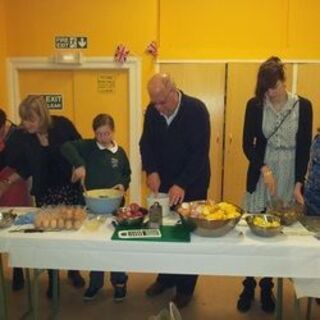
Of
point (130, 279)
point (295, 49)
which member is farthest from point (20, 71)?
point (295, 49)

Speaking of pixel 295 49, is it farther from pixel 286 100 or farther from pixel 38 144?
pixel 38 144

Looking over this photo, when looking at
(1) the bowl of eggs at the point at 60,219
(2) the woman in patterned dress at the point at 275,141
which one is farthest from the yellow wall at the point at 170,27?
(1) the bowl of eggs at the point at 60,219

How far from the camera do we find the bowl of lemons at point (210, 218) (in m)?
1.87

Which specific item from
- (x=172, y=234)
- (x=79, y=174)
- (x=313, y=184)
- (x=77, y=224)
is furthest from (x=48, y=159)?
(x=313, y=184)

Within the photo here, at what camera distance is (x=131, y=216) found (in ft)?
6.79

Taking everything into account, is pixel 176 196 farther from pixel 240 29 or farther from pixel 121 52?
pixel 240 29

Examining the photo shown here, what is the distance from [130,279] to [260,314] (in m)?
0.93

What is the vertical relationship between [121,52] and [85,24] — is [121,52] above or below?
below

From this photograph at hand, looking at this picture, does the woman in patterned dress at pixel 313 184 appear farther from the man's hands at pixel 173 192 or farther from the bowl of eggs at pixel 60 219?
the bowl of eggs at pixel 60 219

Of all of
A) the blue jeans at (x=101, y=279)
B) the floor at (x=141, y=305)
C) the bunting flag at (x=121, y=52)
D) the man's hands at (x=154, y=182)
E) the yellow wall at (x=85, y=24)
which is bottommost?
the floor at (x=141, y=305)

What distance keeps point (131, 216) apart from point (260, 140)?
2.90ft

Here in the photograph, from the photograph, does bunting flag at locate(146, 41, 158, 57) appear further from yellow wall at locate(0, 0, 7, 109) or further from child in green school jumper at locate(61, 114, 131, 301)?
child in green school jumper at locate(61, 114, 131, 301)

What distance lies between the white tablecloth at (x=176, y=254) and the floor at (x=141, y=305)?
82cm

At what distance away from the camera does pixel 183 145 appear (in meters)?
2.49
